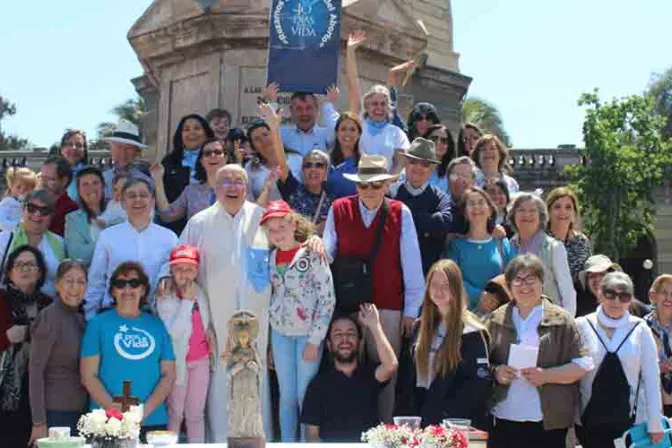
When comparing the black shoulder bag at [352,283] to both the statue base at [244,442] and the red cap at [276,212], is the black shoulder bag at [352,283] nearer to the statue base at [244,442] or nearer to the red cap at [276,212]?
the red cap at [276,212]

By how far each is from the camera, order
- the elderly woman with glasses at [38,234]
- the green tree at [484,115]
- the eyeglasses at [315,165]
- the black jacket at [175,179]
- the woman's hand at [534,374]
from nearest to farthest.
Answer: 1. the woman's hand at [534,374]
2. the elderly woman with glasses at [38,234]
3. the eyeglasses at [315,165]
4. the black jacket at [175,179]
5. the green tree at [484,115]

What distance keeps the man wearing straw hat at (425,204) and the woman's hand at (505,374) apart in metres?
1.46

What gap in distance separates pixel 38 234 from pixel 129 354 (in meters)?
1.66

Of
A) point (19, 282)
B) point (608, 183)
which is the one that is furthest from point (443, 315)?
point (608, 183)

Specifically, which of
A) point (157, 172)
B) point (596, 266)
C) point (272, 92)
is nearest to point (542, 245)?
point (596, 266)

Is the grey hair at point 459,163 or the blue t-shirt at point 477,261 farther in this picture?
the grey hair at point 459,163

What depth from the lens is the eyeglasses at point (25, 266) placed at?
24.5ft

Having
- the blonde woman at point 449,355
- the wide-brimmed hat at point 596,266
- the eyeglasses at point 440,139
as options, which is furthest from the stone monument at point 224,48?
the blonde woman at point 449,355

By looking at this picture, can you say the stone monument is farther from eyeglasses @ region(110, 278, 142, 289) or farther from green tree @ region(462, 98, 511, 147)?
green tree @ region(462, 98, 511, 147)

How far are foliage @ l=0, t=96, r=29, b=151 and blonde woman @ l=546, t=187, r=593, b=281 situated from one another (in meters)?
44.6

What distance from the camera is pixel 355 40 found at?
10516 millimetres

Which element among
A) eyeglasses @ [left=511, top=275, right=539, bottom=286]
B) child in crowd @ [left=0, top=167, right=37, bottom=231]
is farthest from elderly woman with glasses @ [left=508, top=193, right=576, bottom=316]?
child in crowd @ [left=0, top=167, right=37, bottom=231]

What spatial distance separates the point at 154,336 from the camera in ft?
23.0

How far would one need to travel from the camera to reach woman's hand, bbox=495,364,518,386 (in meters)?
6.83
